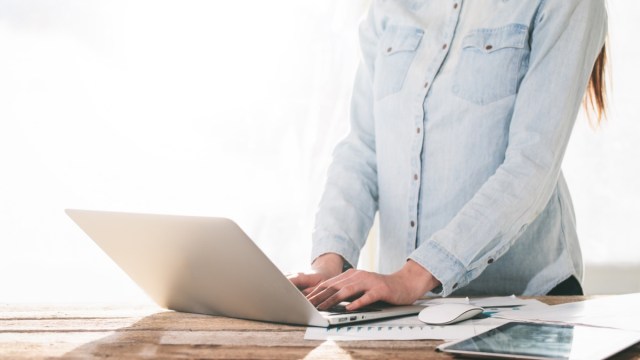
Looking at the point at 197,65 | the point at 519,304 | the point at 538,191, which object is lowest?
the point at 519,304

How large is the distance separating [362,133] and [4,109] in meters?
1.75

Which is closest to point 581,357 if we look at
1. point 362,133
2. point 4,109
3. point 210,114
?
point 362,133

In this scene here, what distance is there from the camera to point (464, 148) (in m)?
1.56

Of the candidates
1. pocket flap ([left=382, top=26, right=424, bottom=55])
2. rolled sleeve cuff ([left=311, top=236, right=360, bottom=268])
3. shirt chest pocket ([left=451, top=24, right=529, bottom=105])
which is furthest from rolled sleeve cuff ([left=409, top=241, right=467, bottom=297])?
pocket flap ([left=382, top=26, right=424, bottom=55])

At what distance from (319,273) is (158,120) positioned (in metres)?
1.81

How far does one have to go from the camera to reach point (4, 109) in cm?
288

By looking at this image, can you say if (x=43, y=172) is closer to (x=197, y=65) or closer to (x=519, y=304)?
(x=197, y=65)

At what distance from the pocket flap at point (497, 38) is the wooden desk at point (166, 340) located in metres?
0.79

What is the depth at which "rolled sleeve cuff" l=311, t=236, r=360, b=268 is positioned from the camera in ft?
4.95

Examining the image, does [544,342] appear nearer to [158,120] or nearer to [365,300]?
[365,300]

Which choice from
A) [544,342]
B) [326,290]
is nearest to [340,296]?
[326,290]

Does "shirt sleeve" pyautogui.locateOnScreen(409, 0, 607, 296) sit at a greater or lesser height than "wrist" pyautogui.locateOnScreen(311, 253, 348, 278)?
greater

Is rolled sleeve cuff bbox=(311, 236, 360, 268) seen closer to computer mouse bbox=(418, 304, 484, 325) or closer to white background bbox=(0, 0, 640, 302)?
computer mouse bbox=(418, 304, 484, 325)

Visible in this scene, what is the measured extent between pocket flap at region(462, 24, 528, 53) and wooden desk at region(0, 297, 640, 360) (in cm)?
79
